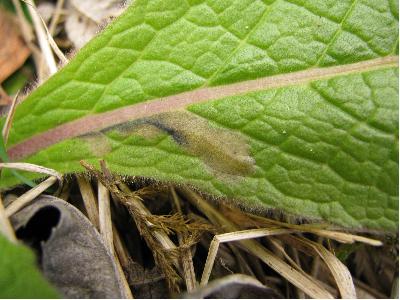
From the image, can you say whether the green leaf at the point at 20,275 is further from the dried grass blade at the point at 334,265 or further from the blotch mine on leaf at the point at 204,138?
the dried grass blade at the point at 334,265

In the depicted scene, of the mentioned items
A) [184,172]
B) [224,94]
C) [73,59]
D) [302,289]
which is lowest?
[302,289]

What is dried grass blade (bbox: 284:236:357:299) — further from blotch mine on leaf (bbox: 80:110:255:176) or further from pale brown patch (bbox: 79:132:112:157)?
Result: pale brown patch (bbox: 79:132:112:157)

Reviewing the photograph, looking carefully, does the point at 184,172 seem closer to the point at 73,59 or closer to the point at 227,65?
the point at 227,65

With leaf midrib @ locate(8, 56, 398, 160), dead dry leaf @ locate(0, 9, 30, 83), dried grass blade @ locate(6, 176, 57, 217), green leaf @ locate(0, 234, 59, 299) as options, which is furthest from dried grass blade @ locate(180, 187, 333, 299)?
dead dry leaf @ locate(0, 9, 30, 83)

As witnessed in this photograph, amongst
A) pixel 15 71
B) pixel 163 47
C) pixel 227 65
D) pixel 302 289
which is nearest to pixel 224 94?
pixel 227 65

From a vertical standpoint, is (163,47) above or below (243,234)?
above

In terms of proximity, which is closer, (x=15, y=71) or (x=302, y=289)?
(x=302, y=289)
